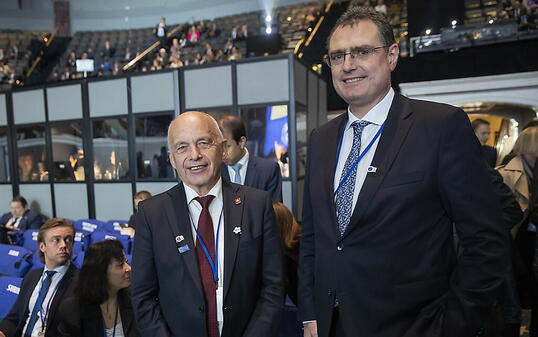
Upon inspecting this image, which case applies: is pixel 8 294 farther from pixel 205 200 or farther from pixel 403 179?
pixel 403 179

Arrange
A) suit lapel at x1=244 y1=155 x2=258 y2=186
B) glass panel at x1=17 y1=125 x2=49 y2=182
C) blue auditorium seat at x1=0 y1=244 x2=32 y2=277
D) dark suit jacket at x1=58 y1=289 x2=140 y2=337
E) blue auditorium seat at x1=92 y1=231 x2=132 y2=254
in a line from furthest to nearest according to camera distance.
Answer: glass panel at x1=17 y1=125 x2=49 y2=182 < blue auditorium seat at x1=92 y1=231 x2=132 y2=254 < blue auditorium seat at x1=0 y1=244 x2=32 y2=277 < suit lapel at x1=244 y1=155 x2=258 y2=186 < dark suit jacket at x1=58 y1=289 x2=140 y2=337

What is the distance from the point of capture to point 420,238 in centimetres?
114

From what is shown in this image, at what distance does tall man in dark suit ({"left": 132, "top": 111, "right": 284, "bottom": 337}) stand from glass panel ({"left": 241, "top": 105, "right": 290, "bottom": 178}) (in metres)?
4.30

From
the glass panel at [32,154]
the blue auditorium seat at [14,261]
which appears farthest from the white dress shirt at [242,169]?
the glass panel at [32,154]

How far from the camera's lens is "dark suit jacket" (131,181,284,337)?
54.4 inches

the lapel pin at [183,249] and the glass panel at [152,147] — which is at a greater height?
the glass panel at [152,147]

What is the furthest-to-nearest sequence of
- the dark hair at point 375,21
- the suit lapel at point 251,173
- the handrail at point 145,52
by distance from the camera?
1. the handrail at point 145,52
2. the suit lapel at point 251,173
3. the dark hair at point 375,21

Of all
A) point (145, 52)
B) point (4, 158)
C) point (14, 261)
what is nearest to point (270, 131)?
point (14, 261)

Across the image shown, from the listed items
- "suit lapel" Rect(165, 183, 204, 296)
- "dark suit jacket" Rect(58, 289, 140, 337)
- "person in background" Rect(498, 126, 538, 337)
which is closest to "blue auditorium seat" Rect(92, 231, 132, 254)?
"dark suit jacket" Rect(58, 289, 140, 337)

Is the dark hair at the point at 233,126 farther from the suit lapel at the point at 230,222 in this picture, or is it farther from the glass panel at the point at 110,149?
the glass panel at the point at 110,149

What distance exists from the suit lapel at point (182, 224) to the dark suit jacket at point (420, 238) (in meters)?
0.50

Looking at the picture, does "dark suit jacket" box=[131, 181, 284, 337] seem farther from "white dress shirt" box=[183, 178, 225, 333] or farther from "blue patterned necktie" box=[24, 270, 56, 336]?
"blue patterned necktie" box=[24, 270, 56, 336]

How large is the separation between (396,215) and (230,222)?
0.64 metres

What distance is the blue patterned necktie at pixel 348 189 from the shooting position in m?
1.23
